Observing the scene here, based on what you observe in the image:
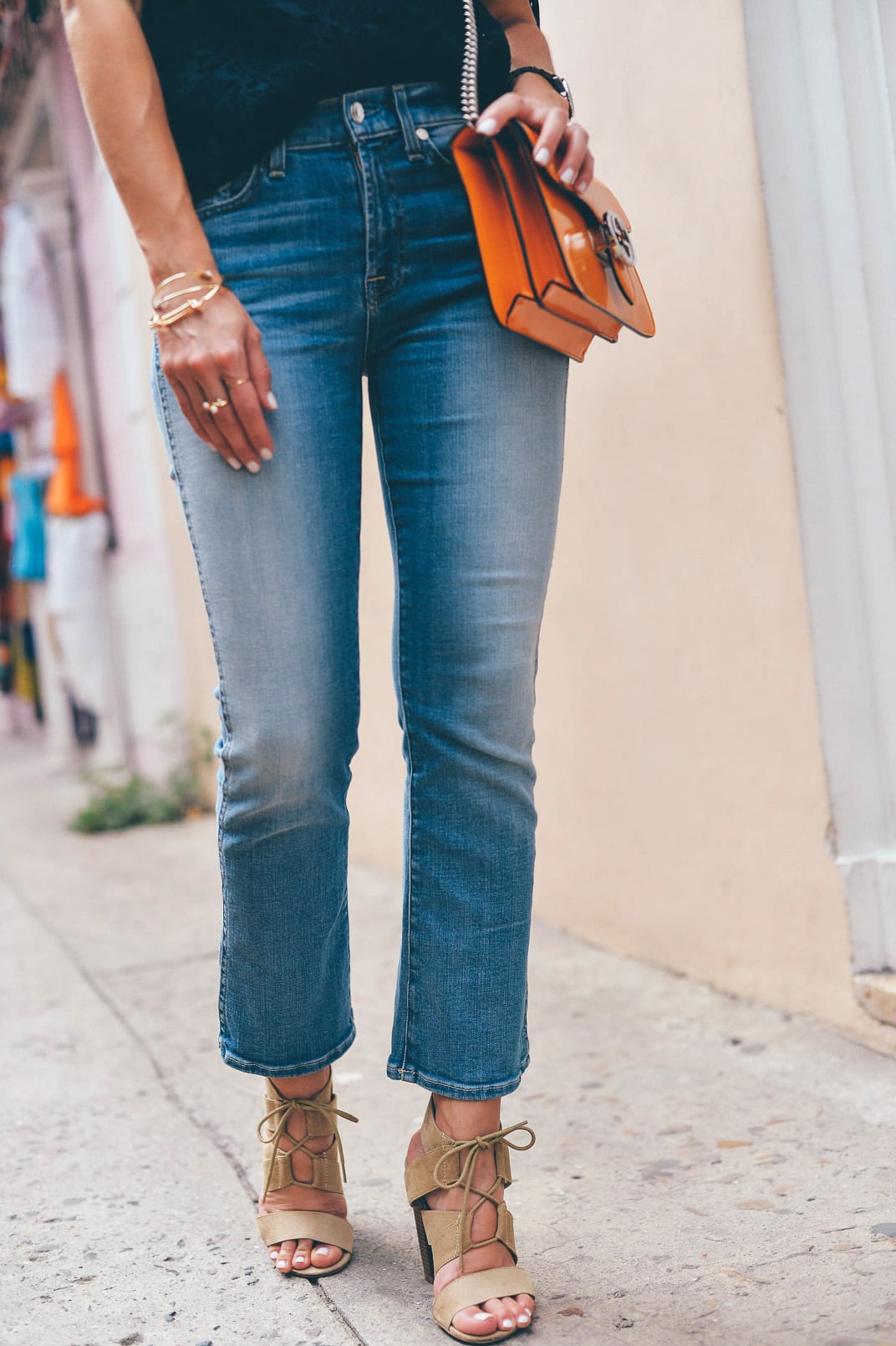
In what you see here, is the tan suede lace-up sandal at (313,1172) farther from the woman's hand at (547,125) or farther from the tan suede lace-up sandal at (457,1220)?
the woman's hand at (547,125)

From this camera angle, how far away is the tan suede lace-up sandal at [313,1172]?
4.73 feet

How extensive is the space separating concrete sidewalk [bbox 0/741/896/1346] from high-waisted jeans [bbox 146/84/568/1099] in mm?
253

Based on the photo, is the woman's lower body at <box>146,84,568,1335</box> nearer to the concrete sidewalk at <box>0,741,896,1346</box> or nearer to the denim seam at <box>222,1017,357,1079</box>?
the denim seam at <box>222,1017,357,1079</box>

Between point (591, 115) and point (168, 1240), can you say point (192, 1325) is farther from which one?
point (591, 115)

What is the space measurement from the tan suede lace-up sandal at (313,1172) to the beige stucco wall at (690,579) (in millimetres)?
857

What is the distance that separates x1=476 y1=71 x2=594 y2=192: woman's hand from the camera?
1243mm

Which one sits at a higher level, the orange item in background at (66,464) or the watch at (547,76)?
the orange item in background at (66,464)

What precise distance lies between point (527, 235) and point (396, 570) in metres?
0.36

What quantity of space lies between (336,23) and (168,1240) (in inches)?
52.3

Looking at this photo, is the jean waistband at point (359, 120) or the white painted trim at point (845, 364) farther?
the white painted trim at point (845, 364)

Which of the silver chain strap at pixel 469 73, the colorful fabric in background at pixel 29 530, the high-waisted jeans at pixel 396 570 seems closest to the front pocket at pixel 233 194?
the high-waisted jeans at pixel 396 570

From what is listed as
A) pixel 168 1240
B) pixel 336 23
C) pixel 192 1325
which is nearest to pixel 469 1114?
pixel 192 1325

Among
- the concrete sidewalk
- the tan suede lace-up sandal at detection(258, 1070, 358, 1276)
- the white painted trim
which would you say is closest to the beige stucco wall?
the white painted trim

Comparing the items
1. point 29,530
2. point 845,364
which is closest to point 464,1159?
point 845,364
